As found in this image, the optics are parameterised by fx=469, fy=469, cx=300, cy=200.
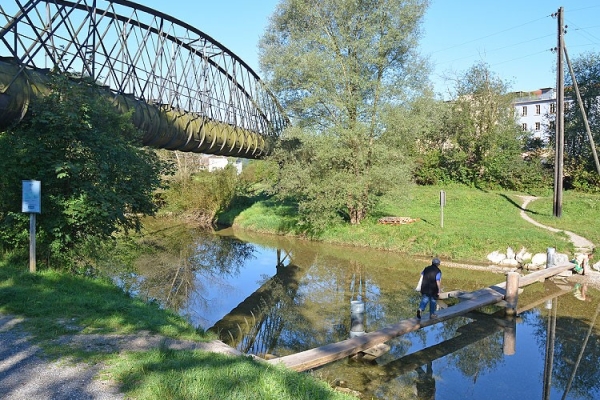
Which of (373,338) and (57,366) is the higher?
(57,366)

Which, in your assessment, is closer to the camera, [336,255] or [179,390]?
[179,390]

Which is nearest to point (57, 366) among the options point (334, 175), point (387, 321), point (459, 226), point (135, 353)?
point (135, 353)

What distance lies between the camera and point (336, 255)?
22.3 meters

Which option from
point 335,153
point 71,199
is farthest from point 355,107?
point 71,199

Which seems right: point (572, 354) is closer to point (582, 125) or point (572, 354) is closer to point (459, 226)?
point (459, 226)

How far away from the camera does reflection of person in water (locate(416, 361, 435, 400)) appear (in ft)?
27.2

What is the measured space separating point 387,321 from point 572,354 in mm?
4181

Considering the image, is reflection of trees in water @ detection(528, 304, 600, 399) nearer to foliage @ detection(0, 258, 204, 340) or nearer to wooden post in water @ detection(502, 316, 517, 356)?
wooden post in water @ detection(502, 316, 517, 356)

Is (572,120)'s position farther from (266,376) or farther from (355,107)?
(266,376)

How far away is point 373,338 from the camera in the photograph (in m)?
9.47

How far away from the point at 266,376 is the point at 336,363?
13.1 feet

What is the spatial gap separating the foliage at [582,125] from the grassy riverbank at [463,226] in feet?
8.56

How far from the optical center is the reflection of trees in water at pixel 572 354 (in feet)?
28.6

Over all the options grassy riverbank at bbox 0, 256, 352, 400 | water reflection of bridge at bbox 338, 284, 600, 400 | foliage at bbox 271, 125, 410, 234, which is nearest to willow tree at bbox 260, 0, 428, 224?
foliage at bbox 271, 125, 410, 234
